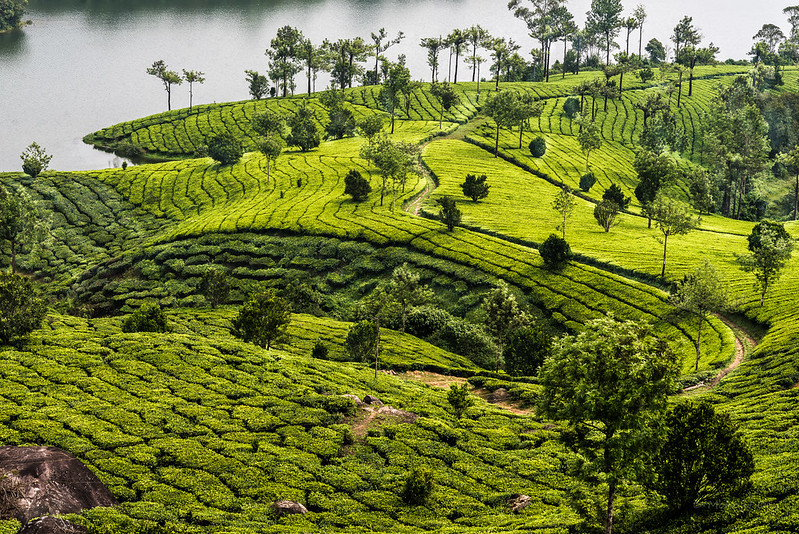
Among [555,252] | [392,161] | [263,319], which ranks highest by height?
[392,161]

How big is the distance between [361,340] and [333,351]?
18.8 feet

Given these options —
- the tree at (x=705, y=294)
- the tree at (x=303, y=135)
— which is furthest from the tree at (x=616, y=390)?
the tree at (x=303, y=135)

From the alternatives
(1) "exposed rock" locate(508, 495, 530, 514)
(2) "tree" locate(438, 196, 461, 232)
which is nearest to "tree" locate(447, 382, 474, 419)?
(1) "exposed rock" locate(508, 495, 530, 514)

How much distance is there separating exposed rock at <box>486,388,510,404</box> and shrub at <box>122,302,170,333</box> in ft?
111

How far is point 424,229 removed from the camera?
349ft

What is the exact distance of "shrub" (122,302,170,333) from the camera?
217 feet

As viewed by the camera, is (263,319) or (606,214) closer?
(263,319)

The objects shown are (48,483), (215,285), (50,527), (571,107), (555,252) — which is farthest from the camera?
(571,107)

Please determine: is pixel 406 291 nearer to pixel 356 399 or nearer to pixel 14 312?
pixel 356 399

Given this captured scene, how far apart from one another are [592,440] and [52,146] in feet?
660

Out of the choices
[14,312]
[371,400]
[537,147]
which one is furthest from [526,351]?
[537,147]

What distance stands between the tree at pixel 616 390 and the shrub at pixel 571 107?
6886 inches

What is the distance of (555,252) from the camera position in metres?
88.7

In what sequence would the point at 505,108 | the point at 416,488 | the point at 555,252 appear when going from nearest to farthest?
the point at 416,488 < the point at 555,252 < the point at 505,108
